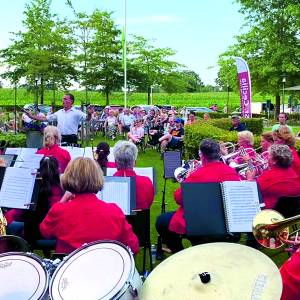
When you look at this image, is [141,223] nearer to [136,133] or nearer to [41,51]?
[136,133]

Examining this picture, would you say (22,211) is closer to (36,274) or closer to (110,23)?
(36,274)

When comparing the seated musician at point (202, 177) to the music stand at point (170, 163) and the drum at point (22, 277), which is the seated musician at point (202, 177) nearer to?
the music stand at point (170, 163)

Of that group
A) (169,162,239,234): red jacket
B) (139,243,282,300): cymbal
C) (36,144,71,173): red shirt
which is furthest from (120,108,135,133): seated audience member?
(139,243,282,300): cymbal

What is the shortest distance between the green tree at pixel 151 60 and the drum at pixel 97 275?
37.3m

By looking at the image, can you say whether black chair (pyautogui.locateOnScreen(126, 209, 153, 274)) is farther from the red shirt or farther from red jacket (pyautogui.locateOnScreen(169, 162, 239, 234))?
the red shirt

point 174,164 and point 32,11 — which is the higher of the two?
point 32,11

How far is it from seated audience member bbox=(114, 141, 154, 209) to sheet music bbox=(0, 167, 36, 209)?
1070 mm

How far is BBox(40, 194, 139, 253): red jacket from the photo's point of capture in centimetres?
366

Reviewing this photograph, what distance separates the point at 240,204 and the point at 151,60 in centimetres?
3839

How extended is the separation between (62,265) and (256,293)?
128cm

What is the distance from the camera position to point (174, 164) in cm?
750

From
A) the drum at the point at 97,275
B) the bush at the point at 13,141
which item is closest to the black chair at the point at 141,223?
the drum at the point at 97,275

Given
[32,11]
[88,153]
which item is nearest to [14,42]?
[32,11]

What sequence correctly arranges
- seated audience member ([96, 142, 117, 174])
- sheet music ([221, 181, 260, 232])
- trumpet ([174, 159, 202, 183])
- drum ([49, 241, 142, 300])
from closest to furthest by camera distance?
drum ([49, 241, 142, 300]) → sheet music ([221, 181, 260, 232]) → trumpet ([174, 159, 202, 183]) → seated audience member ([96, 142, 117, 174])
